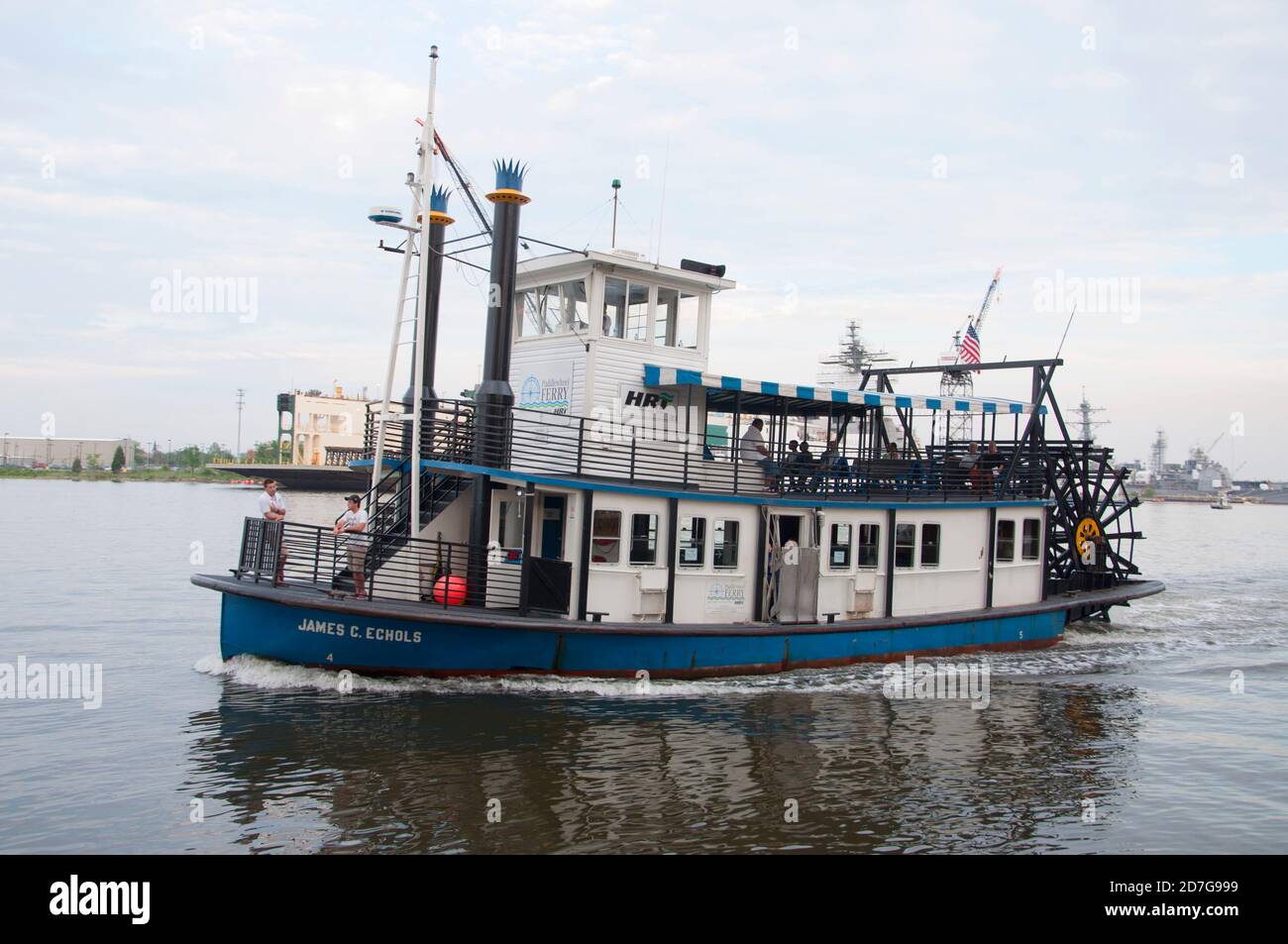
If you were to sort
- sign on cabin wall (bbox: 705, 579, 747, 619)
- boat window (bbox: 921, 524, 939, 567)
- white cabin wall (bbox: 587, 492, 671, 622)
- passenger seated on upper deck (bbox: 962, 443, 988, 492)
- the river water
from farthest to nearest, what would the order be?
passenger seated on upper deck (bbox: 962, 443, 988, 492)
boat window (bbox: 921, 524, 939, 567)
sign on cabin wall (bbox: 705, 579, 747, 619)
white cabin wall (bbox: 587, 492, 671, 622)
the river water

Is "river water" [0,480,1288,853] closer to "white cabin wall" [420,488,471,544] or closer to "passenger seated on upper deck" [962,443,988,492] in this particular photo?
"white cabin wall" [420,488,471,544]

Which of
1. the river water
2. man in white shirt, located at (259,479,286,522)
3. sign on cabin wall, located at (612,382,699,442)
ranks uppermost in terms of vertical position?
sign on cabin wall, located at (612,382,699,442)

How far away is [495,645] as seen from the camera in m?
14.4

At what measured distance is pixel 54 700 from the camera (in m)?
14.6

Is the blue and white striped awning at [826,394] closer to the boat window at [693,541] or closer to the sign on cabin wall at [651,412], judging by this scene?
the sign on cabin wall at [651,412]

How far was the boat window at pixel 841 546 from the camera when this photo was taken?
58.4 feet

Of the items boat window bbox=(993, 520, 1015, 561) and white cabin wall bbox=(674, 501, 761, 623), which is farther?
boat window bbox=(993, 520, 1015, 561)

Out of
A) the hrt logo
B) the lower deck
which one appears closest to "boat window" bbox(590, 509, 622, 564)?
the lower deck

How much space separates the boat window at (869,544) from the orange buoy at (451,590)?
25.2ft

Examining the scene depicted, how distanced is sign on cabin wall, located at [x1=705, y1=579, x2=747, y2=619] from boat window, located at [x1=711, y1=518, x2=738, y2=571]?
0.29 metres

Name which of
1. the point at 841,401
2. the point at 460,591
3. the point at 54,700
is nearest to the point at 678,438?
the point at 841,401

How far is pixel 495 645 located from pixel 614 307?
266 inches

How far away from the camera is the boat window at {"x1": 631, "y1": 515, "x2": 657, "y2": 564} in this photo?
15609 mm

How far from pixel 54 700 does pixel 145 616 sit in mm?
8975
